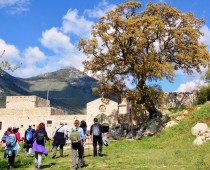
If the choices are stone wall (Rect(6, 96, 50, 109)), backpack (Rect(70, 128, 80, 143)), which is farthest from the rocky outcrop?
stone wall (Rect(6, 96, 50, 109))

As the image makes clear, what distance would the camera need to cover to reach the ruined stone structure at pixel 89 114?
135 feet

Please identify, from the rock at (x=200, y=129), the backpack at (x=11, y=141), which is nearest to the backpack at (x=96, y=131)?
the backpack at (x=11, y=141)

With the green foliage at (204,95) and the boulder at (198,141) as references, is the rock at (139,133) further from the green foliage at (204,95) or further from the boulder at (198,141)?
the boulder at (198,141)

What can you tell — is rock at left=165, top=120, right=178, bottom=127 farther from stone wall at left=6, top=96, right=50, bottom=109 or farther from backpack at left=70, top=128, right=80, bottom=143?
stone wall at left=6, top=96, right=50, bottom=109

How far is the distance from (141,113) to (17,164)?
23.1 m

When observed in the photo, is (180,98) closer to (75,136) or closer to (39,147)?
(75,136)

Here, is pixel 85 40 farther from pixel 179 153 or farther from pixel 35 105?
pixel 35 105

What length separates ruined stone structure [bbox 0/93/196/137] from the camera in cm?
4119

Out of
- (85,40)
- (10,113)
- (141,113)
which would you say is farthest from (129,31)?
(10,113)

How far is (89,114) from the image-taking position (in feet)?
167

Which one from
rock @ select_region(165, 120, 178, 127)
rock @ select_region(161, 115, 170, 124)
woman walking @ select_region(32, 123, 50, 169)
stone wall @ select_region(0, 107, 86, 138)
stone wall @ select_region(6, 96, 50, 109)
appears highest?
stone wall @ select_region(6, 96, 50, 109)

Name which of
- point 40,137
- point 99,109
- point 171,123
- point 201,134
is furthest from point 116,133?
point 40,137

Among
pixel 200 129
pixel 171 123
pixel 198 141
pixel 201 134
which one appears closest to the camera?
pixel 198 141

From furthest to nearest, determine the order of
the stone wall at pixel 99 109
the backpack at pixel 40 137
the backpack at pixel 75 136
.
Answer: the stone wall at pixel 99 109 → the backpack at pixel 40 137 → the backpack at pixel 75 136
